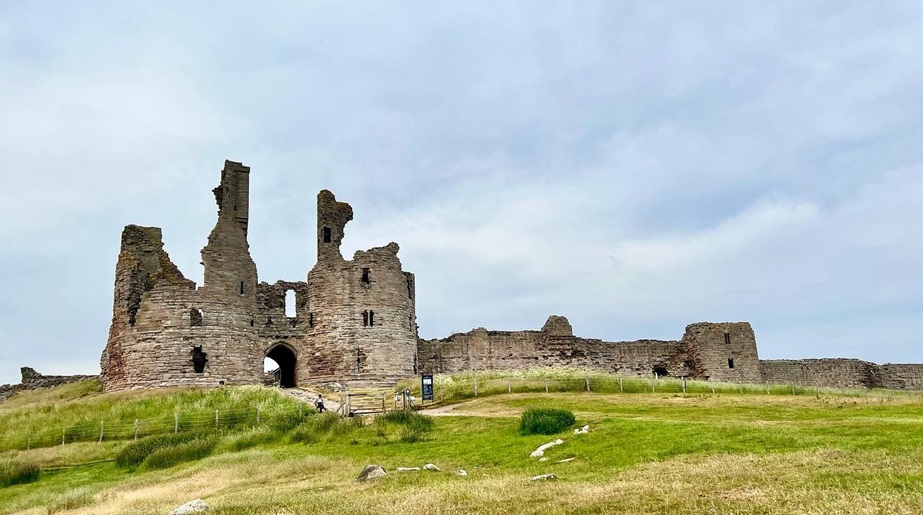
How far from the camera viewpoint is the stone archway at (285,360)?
43088 millimetres

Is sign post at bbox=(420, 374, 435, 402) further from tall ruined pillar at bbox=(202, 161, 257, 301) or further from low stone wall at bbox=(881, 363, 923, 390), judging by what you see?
low stone wall at bbox=(881, 363, 923, 390)

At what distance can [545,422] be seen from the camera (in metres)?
21.1

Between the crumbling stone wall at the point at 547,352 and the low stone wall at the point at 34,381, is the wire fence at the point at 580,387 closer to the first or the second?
the crumbling stone wall at the point at 547,352

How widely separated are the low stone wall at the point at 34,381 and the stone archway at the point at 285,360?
46.2 feet

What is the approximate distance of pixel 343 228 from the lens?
148 ft

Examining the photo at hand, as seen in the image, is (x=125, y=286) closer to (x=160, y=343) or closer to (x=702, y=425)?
(x=160, y=343)

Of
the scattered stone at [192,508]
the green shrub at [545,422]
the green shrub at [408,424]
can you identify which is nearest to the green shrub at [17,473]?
the green shrub at [408,424]

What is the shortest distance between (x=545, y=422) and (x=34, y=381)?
145 feet

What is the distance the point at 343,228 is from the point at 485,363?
12.3 meters

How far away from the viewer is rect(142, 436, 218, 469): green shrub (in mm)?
24469

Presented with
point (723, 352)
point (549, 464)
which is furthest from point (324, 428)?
point (723, 352)

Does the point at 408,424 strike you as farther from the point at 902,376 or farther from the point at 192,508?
the point at 902,376

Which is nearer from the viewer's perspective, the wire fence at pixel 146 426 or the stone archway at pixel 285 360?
the wire fence at pixel 146 426

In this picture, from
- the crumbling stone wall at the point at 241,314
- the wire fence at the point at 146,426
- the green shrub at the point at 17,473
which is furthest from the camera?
the crumbling stone wall at the point at 241,314
